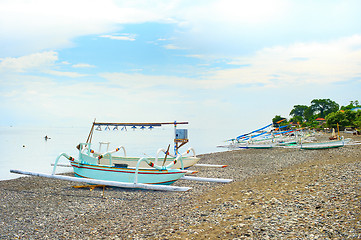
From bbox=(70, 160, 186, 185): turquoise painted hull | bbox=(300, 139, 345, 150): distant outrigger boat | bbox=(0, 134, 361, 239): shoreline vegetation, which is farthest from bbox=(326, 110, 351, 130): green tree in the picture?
bbox=(70, 160, 186, 185): turquoise painted hull

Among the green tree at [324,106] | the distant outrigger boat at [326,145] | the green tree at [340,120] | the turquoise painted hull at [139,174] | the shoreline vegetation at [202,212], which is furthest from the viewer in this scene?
the green tree at [324,106]

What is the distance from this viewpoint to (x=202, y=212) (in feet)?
34.4

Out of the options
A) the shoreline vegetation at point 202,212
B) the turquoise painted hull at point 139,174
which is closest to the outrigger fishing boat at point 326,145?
the shoreline vegetation at point 202,212

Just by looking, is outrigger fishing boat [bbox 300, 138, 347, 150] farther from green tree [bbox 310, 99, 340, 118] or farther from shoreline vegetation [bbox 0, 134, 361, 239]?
green tree [bbox 310, 99, 340, 118]

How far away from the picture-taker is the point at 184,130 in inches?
1105

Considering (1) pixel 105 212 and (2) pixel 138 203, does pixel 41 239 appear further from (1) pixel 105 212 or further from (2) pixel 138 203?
(2) pixel 138 203

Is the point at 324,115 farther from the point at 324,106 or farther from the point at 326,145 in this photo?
the point at 326,145

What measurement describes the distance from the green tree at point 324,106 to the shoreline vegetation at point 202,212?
123 m

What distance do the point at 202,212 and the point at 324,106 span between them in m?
132

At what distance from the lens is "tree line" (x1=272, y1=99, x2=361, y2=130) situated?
2891 inches

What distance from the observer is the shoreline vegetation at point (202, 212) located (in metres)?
8.05

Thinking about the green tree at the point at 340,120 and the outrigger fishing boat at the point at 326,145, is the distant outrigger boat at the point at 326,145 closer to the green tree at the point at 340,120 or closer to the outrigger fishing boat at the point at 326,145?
the outrigger fishing boat at the point at 326,145

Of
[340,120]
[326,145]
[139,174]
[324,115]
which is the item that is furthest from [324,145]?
[324,115]

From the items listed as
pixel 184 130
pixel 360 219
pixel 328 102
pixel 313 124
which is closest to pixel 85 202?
pixel 360 219
